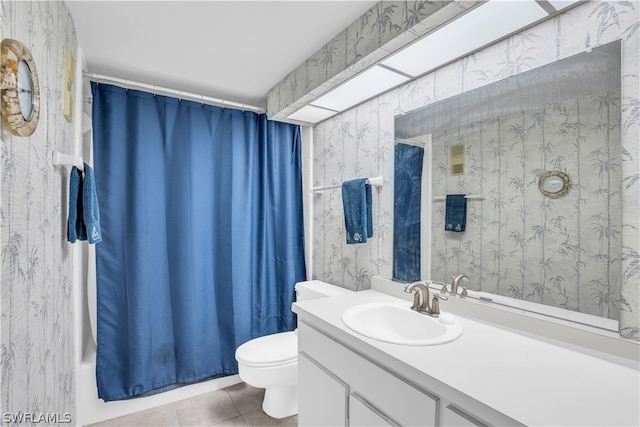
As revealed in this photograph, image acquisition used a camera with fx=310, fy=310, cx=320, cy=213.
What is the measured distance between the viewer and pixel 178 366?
2102mm

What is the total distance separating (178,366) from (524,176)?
7.54 ft

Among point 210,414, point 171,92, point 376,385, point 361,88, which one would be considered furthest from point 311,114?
point 210,414

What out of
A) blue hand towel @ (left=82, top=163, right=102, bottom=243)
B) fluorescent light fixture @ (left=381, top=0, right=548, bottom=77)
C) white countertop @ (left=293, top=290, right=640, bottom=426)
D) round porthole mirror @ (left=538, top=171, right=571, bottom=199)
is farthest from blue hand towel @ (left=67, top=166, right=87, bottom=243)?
round porthole mirror @ (left=538, top=171, right=571, bottom=199)

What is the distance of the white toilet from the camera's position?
176 cm

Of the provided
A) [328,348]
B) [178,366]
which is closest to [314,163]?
[328,348]

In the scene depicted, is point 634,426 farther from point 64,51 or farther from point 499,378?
point 64,51

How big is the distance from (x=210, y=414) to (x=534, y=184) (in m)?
2.21

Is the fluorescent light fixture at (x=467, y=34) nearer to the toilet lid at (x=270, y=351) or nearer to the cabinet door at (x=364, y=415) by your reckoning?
the cabinet door at (x=364, y=415)

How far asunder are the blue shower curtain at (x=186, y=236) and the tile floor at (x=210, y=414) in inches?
5.7

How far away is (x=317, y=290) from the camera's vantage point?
6.98 ft

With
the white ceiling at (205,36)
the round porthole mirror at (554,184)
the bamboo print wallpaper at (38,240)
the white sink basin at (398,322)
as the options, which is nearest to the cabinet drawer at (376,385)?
the white sink basin at (398,322)

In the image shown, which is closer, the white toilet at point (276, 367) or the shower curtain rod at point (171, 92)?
the white toilet at point (276, 367)

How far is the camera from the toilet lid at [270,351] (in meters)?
1.77

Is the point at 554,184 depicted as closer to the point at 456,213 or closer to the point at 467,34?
Answer: the point at 456,213
